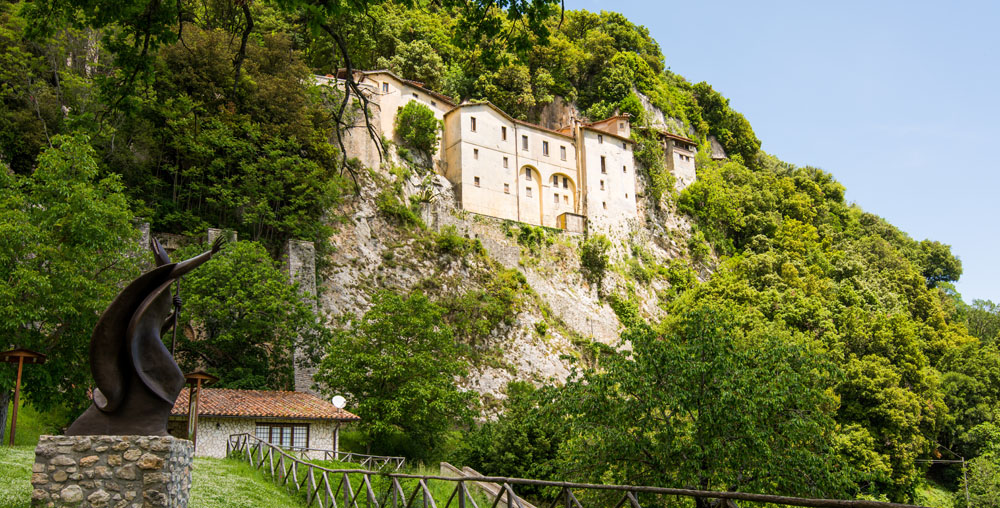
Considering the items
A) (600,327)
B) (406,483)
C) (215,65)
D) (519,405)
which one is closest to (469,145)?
(600,327)

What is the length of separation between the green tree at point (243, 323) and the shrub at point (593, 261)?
23.2 m

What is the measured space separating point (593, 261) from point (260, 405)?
28.2m

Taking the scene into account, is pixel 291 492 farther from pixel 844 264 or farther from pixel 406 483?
pixel 844 264

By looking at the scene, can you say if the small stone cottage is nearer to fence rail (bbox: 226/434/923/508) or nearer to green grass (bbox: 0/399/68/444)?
fence rail (bbox: 226/434/923/508)

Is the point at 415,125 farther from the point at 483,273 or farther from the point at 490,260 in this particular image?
the point at 483,273

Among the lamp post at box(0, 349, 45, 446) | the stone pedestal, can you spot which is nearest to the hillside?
the lamp post at box(0, 349, 45, 446)

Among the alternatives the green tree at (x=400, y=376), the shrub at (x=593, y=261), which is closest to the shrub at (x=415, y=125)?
the shrub at (x=593, y=261)

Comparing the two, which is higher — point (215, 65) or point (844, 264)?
point (215, 65)

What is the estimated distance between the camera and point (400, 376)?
26.0 metres

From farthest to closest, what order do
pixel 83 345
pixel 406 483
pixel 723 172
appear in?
1. pixel 723 172
2. pixel 83 345
3. pixel 406 483

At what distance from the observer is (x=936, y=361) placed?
49.5 m

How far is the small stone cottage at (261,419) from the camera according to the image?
22141mm

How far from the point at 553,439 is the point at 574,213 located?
2865 centimetres

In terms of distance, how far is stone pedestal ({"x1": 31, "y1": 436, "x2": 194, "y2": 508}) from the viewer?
8695 millimetres
